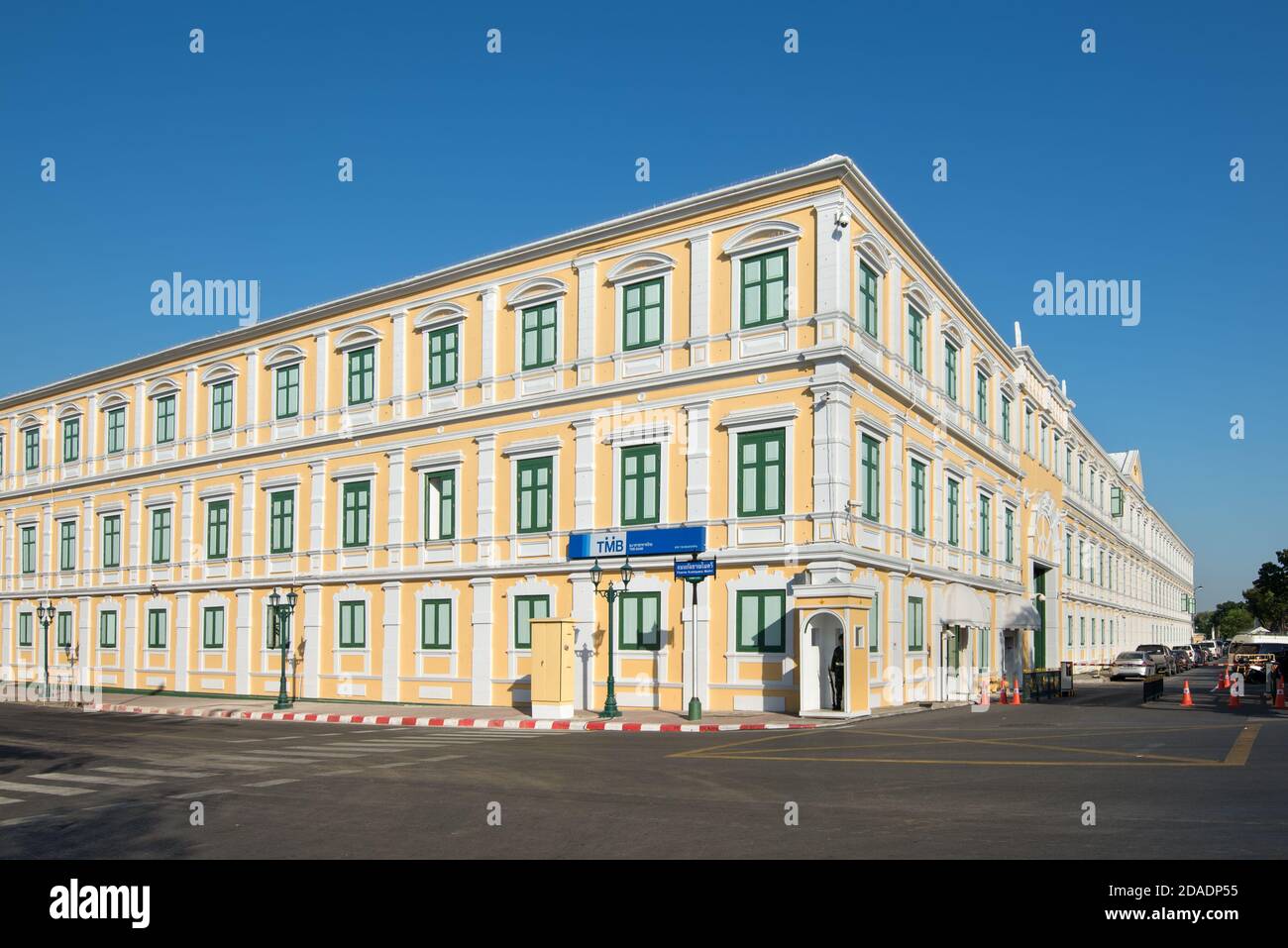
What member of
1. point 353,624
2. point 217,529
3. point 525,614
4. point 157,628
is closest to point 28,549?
point 157,628

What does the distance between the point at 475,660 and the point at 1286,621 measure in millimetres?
108712

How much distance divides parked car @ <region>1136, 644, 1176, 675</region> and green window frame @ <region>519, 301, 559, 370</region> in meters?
36.7

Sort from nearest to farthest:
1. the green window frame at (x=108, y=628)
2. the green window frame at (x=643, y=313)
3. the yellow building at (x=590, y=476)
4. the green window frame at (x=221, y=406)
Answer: the yellow building at (x=590, y=476) → the green window frame at (x=643, y=313) → the green window frame at (x=221, y=406) → the green window frame at (x=108, y=628)

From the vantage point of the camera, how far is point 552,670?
25.3m

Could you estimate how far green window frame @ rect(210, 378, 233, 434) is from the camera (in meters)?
39.8

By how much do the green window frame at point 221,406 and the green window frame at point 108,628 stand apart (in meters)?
9.36

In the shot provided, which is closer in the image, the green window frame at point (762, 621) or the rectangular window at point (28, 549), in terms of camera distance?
the green window frame at point (762, 621)

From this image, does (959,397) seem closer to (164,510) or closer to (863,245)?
(863,245)

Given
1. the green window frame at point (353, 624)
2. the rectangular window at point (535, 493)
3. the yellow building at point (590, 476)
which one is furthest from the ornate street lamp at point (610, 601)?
the green window frame at point (353, 624)

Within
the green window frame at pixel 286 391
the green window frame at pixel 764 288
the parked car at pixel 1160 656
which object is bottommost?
the parked car at pixel 1160 656

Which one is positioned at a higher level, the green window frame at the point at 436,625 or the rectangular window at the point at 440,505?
the rectangular window at the point at 440,505

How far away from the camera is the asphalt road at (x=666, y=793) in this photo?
9.92 m

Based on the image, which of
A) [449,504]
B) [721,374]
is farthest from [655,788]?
[449,504]

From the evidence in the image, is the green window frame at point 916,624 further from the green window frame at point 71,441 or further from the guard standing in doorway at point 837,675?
the green window frame at point 71,441
